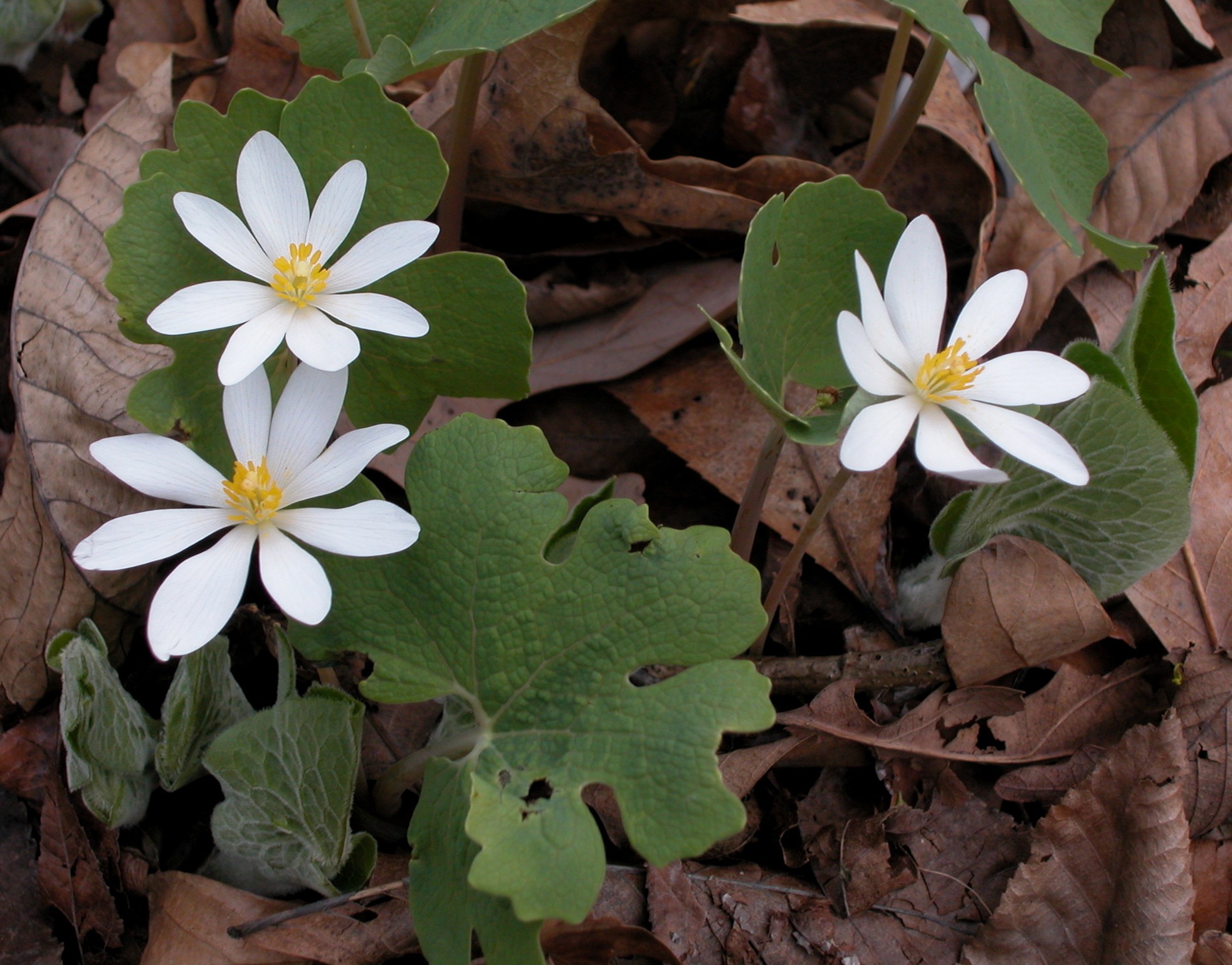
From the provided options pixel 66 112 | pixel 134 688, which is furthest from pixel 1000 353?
pixel 66 112

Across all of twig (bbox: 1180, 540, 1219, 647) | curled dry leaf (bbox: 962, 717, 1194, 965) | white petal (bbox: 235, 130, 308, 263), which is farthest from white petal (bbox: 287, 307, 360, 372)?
twig (bbox: 1180, 540, 1219, 647)

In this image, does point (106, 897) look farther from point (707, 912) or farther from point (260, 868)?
point (707, 912)

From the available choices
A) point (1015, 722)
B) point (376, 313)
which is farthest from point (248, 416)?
point (1015, 722)

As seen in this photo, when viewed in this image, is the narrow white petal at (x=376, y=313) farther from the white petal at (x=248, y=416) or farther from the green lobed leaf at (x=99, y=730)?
the green lobed leaf at (x=99, y=730)

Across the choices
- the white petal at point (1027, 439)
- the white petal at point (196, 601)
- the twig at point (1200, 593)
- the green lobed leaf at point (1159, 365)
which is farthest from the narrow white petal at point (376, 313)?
the twig at point (1200, 593)

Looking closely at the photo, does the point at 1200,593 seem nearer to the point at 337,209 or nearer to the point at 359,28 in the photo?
the point at 337,209
